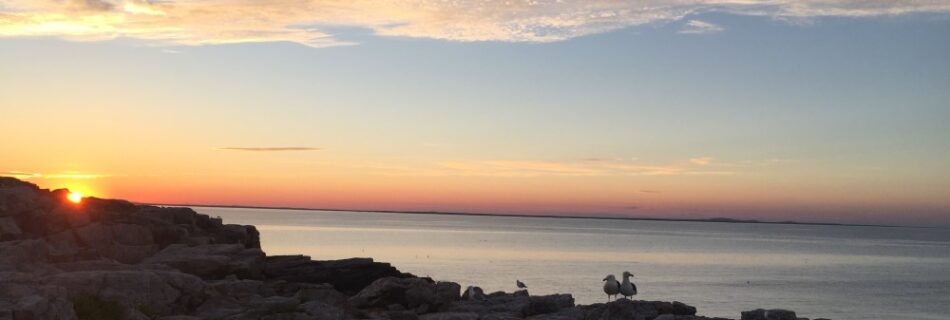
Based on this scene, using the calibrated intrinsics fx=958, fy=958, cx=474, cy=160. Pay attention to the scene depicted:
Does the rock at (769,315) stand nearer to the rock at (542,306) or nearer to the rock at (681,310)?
the rock at (681,310)

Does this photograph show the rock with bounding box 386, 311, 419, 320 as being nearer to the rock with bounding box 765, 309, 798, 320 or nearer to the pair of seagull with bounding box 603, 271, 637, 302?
the rock with bounding box 765, 309, 798, 320

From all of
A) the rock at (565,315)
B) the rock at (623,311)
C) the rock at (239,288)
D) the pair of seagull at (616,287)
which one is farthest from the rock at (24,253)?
the pair of seagull at (616,287)

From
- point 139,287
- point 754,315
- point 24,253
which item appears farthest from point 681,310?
point 24,253

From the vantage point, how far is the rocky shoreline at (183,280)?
83.8 ft

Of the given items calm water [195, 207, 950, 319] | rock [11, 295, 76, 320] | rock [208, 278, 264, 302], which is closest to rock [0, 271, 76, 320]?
rock [11, 295, 76, 320]

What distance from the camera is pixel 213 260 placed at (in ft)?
115

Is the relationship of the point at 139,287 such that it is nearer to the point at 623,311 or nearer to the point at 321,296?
the point at 321,296

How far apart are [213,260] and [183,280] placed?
7078mm

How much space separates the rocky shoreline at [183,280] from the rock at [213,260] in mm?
43

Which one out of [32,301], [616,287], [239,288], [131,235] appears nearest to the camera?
[32,301]

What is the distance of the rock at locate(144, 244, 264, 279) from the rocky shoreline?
0.04m

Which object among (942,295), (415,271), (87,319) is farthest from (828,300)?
(87,319)

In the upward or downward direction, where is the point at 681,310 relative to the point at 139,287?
downward

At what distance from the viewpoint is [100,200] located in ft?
146
